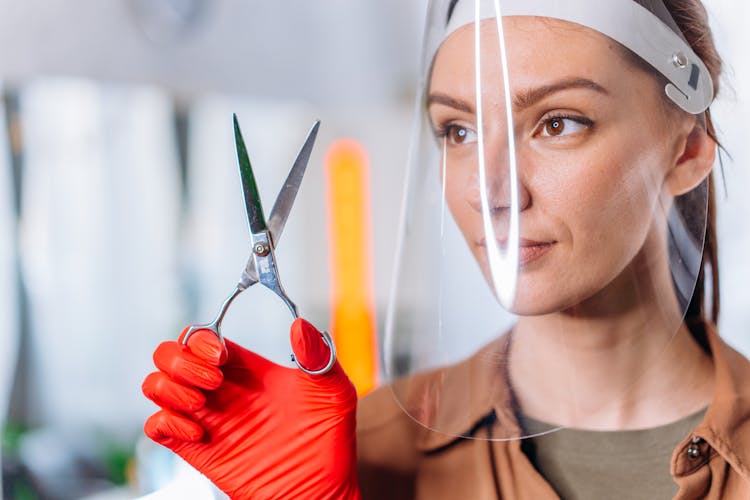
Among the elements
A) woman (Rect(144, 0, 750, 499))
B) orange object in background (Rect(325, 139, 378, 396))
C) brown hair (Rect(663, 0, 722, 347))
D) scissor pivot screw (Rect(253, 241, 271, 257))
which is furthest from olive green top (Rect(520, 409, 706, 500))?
orange object in background (Rect(325, 139, 378, 396))

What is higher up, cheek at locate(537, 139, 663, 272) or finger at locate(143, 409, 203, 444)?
cheek at locate(537, 139, 663, 272)

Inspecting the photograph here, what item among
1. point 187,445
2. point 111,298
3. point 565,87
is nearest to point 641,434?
point 565,87

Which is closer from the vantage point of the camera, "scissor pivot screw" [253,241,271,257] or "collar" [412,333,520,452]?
"scissor pivot screw" [253,241,271,257]

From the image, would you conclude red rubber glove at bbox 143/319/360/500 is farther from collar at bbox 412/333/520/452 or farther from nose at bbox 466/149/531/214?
nose at bbox 466/149/531/214

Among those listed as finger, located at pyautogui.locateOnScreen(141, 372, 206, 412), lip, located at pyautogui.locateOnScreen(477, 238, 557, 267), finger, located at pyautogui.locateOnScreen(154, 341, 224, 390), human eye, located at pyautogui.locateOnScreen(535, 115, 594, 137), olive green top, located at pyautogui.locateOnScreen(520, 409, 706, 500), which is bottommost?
olive green top, located at pyautogui.locateOnScreen(520, 409, 706, 500)

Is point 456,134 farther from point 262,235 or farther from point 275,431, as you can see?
point 275,431

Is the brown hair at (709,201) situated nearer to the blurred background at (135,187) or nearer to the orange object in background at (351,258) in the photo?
the blurred background at (135,187)

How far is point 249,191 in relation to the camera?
888 millimetres

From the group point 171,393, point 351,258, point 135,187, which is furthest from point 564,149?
point 351,258

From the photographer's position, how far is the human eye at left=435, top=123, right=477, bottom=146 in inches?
37.4

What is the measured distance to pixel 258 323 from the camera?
3.00 m

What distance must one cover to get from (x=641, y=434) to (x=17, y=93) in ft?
6.45

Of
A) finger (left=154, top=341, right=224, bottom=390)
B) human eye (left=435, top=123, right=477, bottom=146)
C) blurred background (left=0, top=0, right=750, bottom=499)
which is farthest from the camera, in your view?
blurred background (left=0, top=0, right=750, bottom=499)

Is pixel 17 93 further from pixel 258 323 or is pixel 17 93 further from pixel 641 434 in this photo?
pixel 641 434
